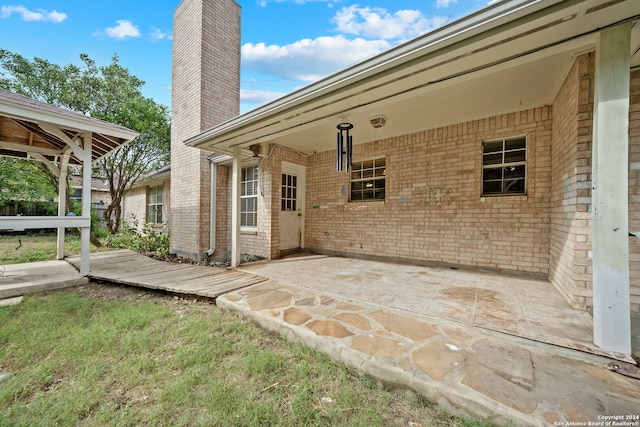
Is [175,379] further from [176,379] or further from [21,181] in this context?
[21,181]

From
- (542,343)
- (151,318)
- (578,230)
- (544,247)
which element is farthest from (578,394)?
(151,318)

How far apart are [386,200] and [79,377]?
17.1ft

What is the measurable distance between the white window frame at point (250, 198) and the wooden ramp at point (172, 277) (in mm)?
1849

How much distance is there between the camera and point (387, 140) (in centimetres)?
547

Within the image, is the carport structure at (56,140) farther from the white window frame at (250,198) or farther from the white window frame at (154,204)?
the white window frame at (154,204)

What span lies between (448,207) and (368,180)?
1908 mm

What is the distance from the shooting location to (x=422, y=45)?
216 cm

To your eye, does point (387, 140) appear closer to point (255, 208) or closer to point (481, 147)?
point (481, 147)

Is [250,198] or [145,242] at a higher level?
[250,198]

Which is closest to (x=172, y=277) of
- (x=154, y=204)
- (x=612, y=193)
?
(x=612, y=193)

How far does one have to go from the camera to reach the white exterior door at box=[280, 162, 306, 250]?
6359 mm

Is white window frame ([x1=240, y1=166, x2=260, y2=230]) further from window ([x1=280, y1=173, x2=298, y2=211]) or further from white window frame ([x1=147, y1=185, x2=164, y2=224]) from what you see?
white window frame ([x1=147, y1=185, x2=164, y2=224])

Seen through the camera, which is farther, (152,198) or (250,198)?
(152,198)

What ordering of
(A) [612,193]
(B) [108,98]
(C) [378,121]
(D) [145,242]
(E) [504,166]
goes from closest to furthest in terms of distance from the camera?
(A) [612,193] < (E) [504,166] < (C) [378,121] < (D) [145,242] < (B) [108,98]
